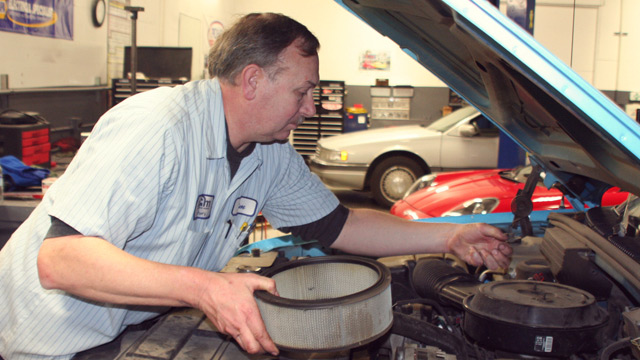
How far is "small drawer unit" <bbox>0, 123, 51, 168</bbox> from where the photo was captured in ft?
14.3

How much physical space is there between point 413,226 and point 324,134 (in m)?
8.38

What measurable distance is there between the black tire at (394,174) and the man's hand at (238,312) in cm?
579

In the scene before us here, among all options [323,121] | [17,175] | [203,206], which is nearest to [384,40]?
[323,121]

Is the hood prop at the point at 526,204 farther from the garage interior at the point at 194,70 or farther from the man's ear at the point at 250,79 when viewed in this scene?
the man's ear at the point at 250,79

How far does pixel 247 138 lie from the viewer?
1.60 m

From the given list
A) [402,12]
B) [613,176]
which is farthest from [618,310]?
[402,12]

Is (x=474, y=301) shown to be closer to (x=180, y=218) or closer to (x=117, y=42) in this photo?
(x=180, y=218)

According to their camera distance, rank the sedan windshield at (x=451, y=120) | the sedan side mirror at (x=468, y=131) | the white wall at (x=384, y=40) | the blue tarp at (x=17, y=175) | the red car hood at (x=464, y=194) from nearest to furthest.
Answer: the blue tarp at (x=17, y=175)
the red car hood at (x=464, y=194)
the sedan side mirror at (x=468, y=131)
the sedan windshield at (x=451, y=120)
the white wall at (x=384, y=40)

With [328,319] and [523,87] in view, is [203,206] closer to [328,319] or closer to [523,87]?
[328,319]

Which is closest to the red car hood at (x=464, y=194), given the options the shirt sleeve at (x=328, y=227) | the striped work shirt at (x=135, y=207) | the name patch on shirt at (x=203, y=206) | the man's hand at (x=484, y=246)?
the man's hand at (x=484, y=246)

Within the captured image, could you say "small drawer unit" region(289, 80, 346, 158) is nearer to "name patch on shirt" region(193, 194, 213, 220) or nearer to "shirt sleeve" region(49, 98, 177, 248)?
"name patch on shirt" region(193, 194, 213, 220)

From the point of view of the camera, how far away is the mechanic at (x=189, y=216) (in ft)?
3.55

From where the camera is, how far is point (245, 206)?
172cm

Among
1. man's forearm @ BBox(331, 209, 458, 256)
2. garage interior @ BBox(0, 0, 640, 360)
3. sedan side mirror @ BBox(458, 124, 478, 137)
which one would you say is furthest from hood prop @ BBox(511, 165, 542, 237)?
sedan side mirror @ BBox(458, 124, 478, 137)
